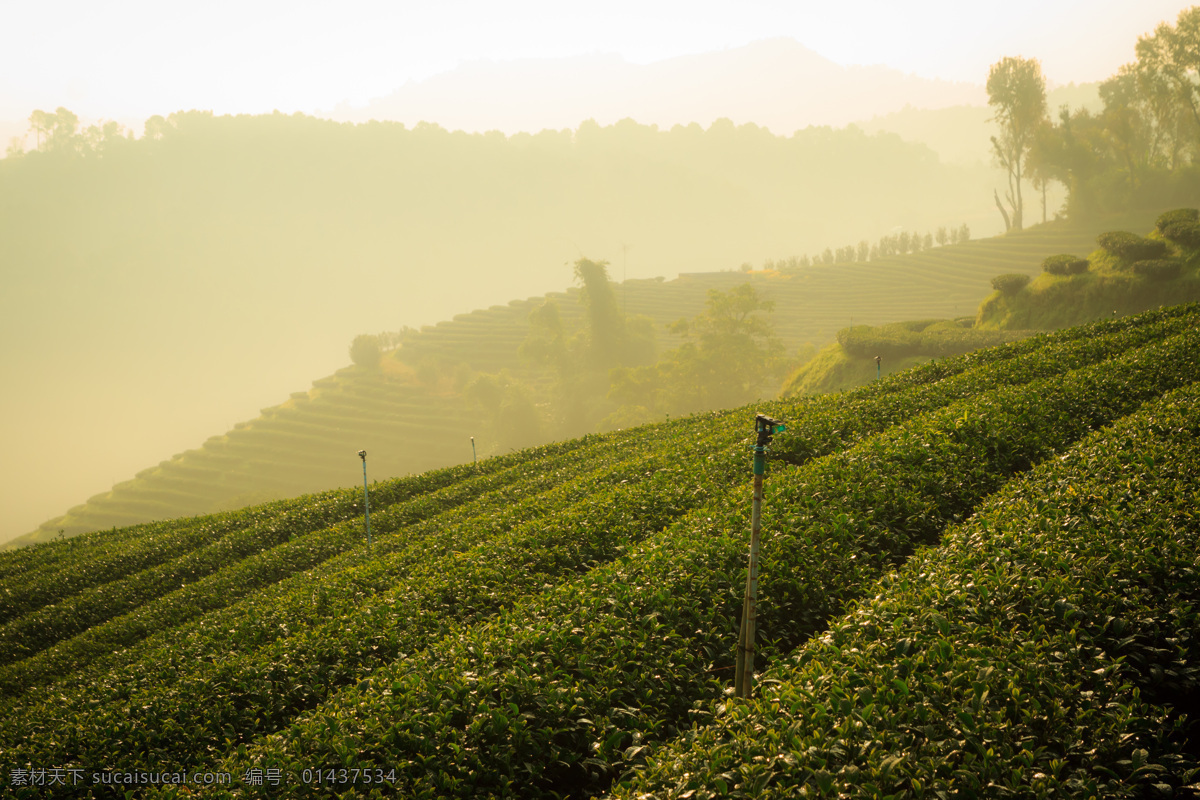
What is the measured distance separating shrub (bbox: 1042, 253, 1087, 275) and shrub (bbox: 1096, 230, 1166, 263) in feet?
4.74

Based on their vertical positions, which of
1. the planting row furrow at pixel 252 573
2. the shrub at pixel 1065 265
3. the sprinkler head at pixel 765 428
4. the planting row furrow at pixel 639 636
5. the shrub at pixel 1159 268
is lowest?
the planting row furrow at pixel 252 573

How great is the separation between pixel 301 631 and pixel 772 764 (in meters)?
8.16

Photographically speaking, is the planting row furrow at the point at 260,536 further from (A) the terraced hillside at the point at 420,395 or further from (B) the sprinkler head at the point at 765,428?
(A) the terraced hillside at the point at 420,395

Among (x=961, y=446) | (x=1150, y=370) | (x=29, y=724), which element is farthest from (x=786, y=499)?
(x=29, y=724)

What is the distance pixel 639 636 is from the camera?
7.13m

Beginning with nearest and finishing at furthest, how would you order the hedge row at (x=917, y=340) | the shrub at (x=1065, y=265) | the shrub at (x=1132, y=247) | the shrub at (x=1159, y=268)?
the shrub at (x=1159, y=268), the shrub at (x=1132, y=247), the hedge row at (x=917, y=340), the shrub at (x=1065, y=265)

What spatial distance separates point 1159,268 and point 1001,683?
38282 mm

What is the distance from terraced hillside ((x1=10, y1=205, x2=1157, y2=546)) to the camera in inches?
2854

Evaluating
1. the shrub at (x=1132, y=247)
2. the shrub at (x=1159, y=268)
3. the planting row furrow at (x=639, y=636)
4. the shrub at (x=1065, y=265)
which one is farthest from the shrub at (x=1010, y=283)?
the planting row furrow at (x=639, y=636)

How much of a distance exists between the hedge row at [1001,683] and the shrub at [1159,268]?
3367 cm

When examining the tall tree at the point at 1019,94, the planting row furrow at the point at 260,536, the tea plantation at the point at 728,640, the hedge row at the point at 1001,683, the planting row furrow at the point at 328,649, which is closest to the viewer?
the hedge row at the point at 1001,683

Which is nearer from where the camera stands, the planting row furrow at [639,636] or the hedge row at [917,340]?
the planting row furrow at [639,636]

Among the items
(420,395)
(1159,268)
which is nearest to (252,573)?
(1159,268)

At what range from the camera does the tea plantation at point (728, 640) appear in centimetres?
489
